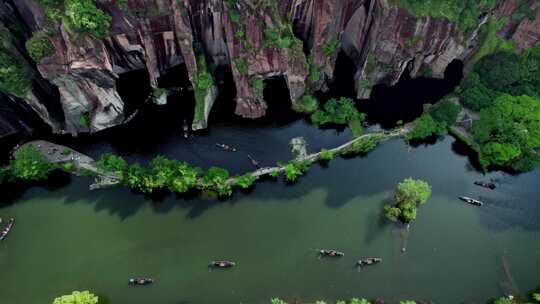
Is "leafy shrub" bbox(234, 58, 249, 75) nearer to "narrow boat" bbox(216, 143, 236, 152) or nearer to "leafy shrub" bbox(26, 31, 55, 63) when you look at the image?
"narrow boat" bbox(216, 143, 236, 152)

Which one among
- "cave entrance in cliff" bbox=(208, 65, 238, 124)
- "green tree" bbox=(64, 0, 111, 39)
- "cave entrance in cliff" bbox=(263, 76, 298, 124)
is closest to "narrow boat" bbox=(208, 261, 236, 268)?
"cave entrance in cliff" bbox=(208, 65, 238, 124)

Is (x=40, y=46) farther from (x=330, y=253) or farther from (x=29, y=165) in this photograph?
(x=330, y=253)

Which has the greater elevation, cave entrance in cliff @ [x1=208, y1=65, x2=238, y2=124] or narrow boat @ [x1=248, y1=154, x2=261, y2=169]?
cave entrance in cliff @ [x1=208, y1=65, x2=238, y2=124]

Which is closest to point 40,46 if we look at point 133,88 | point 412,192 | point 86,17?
point 86,17

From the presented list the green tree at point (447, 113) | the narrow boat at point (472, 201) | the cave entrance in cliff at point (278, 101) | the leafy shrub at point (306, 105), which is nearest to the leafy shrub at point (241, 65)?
the cave entrance in cliff at point (278, 101)

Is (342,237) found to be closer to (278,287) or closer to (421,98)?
(278,287)
